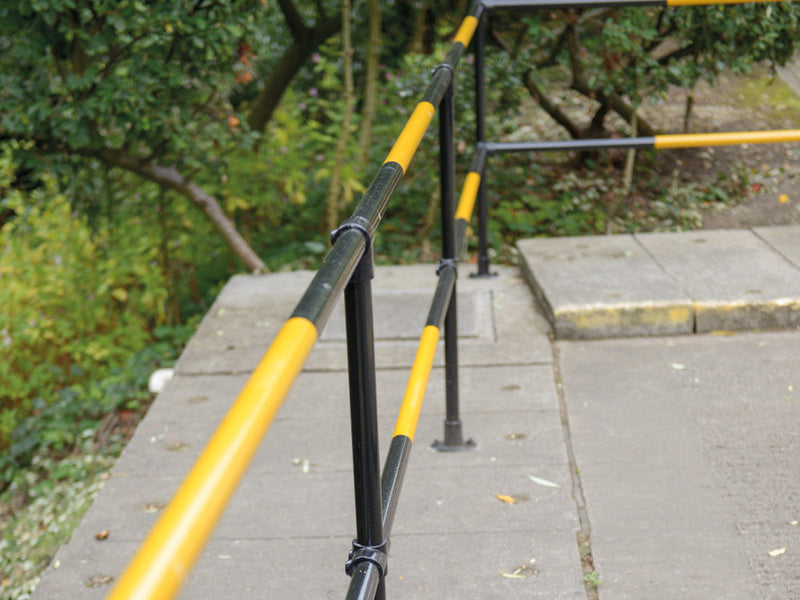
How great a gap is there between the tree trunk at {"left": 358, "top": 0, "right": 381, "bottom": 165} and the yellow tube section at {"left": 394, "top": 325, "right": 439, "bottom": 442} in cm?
370

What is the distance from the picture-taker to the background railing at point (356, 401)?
72cm

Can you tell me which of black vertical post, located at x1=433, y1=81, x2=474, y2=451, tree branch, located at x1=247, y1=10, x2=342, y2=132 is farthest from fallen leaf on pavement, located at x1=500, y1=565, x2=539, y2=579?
tree branch, located at x1=247, y1=10, x2=342, y2=132

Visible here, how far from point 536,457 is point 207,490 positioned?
1.97 m

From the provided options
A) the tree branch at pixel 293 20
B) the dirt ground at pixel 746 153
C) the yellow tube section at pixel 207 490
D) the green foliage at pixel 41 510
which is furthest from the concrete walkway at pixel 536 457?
the tree branch at pixel 293 20

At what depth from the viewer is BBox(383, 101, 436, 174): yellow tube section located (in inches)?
66.4

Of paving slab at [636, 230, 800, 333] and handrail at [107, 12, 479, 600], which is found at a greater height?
handrail at [107, 12, 479, 600]

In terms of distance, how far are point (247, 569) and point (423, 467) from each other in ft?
2.07

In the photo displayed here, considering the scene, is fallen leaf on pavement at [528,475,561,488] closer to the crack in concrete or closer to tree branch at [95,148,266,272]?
the crack in concrete

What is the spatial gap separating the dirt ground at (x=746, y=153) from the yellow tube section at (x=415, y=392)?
4161 millimetres

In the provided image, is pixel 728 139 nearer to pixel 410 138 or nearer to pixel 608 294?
pixel 608 294

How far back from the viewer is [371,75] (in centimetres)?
554

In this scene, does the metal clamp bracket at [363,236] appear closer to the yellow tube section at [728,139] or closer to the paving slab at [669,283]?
the paving slab at [669,283]

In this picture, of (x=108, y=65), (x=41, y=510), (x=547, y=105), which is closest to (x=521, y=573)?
(x=41, y=510)

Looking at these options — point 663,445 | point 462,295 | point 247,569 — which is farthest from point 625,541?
point 462,295
